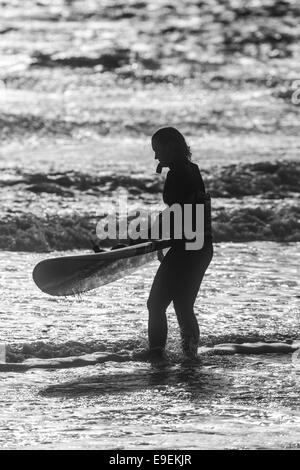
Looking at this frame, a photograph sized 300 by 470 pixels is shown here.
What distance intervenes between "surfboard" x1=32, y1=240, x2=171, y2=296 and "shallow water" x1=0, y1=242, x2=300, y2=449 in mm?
487

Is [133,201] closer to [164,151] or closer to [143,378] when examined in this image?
[164,151]

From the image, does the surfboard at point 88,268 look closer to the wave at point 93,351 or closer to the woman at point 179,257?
the woman at point 179,257

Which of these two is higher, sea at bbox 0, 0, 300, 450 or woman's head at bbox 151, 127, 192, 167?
woman's head at bbox 151, 127, 192, 167

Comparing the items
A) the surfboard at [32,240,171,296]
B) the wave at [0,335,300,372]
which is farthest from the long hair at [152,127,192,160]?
the wave at [0,335,300,372]

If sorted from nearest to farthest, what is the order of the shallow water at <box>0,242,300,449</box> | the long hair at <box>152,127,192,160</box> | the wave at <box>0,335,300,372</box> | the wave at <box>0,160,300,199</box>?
the shallow water at <box>0,242,300,449</box>
the long hair at <box>152,127,192,160</box>
the wave at <box>0,335,300,372</box>
the wave at <box>0,160,300,199</box>

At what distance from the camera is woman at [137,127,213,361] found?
29.0ft

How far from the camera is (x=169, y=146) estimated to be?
348 inches

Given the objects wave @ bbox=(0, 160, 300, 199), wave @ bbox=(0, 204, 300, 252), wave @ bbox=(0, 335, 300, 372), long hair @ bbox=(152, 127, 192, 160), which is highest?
long hair @ bbox=(152, 127, 192, 160)

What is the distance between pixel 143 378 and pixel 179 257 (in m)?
0.93

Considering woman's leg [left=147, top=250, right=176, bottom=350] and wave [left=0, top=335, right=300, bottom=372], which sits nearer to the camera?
woman's leg [left=147, top=250, right=176, bottom=350]

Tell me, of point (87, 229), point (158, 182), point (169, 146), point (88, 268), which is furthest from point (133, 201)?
point (169, 146)

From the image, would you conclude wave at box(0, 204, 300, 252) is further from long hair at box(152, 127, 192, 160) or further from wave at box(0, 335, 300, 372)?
long hair at box(152, 127, 192, 160)

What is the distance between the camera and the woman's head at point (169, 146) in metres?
8.84

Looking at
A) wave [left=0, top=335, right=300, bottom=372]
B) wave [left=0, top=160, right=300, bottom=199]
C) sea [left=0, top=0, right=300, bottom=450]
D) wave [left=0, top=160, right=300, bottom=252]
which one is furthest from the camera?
wave [left=0, top=160, right=300, bottom=199]
